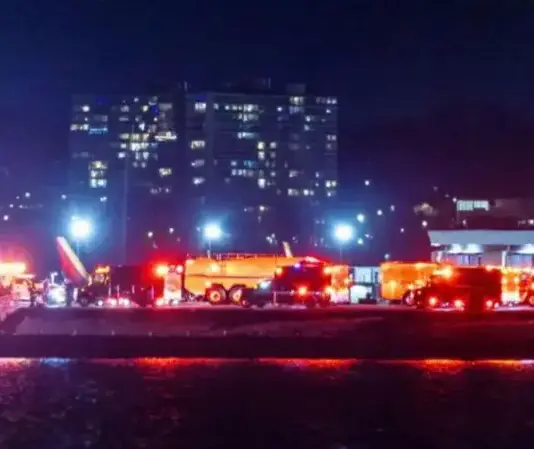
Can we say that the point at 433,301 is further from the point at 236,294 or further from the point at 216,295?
the point at 216,295

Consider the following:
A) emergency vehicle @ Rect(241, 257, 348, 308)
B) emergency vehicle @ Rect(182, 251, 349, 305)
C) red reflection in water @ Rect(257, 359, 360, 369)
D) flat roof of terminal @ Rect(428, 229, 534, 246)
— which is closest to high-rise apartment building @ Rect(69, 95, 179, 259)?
flat roof of terminal @ Rect(428, 229, 534, 246)

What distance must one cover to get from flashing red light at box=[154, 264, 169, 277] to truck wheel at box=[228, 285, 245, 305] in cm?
309

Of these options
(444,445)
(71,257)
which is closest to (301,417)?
(444,445)

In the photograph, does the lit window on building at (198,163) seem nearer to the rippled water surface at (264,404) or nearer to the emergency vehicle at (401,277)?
the emergency vehicle at (401,277)

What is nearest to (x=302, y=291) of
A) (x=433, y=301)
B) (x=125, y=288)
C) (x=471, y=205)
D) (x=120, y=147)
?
(x=433, y=301)

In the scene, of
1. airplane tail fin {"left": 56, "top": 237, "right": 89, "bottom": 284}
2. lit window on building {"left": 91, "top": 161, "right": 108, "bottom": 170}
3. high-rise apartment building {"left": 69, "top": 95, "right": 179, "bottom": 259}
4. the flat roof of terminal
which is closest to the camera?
airplane tail fin {"left": 56, "top": 237, "right": 89, "bottom": 284}

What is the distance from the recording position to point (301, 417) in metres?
18.5

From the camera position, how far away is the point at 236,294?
51844 millimetres

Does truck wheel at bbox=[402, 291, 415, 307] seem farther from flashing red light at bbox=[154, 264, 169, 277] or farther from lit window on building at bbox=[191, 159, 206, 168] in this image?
lit window on building at bbox=[191, 159, 206, 168]

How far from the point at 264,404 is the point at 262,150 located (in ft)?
550

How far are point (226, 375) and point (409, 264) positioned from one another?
2994 cm

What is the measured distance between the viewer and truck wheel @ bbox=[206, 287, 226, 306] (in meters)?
52.5

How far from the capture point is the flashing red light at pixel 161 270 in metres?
52.5

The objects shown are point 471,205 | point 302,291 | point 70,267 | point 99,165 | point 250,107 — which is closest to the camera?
point 302,291
